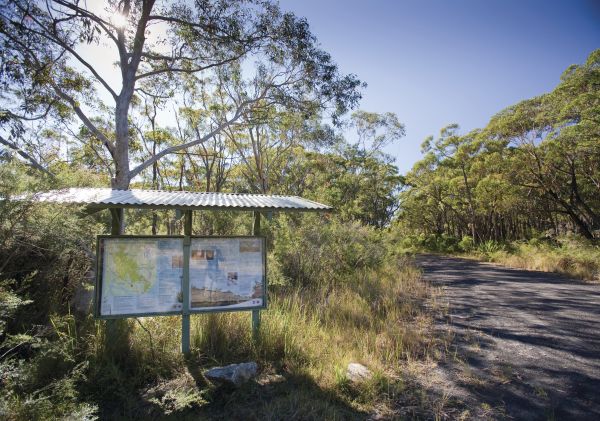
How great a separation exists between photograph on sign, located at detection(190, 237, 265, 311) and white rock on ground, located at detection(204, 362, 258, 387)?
80 centimetres

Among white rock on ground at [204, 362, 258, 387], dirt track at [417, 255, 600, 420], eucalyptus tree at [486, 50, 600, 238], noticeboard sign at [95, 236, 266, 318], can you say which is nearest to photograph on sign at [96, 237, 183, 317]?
→ noticeboard sign at [95, 236, 266, 318]

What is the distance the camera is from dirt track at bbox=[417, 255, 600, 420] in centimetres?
313

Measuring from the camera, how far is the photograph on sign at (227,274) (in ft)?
13.7

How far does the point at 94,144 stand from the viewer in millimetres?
16844

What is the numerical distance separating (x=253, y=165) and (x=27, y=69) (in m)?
14.3

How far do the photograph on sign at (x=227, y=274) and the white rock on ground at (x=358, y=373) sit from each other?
1409mm

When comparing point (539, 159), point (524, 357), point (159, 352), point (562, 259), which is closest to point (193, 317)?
point (159, 352)

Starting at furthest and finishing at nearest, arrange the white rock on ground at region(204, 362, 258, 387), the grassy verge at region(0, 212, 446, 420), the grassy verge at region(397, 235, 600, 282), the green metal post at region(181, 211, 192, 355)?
the grassy verge at region(397, 235, 600, 282)
the green metal post at region(181, 211, 192, 355)
the white rock on ground at region(204, 362, 258, 387)
the grassy verge at region(0, 212, 446, 420)

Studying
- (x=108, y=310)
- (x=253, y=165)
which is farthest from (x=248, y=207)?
(x=253, y=165)

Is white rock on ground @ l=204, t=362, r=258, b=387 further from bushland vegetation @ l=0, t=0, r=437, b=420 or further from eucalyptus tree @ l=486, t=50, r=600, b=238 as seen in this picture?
eucalyptus tree @ l=486, t=50, r=600, b=238

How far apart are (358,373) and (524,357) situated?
7.52 ft

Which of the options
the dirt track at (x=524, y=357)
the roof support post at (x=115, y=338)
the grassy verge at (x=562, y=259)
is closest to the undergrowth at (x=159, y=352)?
the roof support post at (x=115, y=338)

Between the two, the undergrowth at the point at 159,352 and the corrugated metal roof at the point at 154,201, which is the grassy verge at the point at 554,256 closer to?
the undergrowth at the point at 159,352

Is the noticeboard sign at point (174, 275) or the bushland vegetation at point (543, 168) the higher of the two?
the bushland vegetation at point (543, 168)
